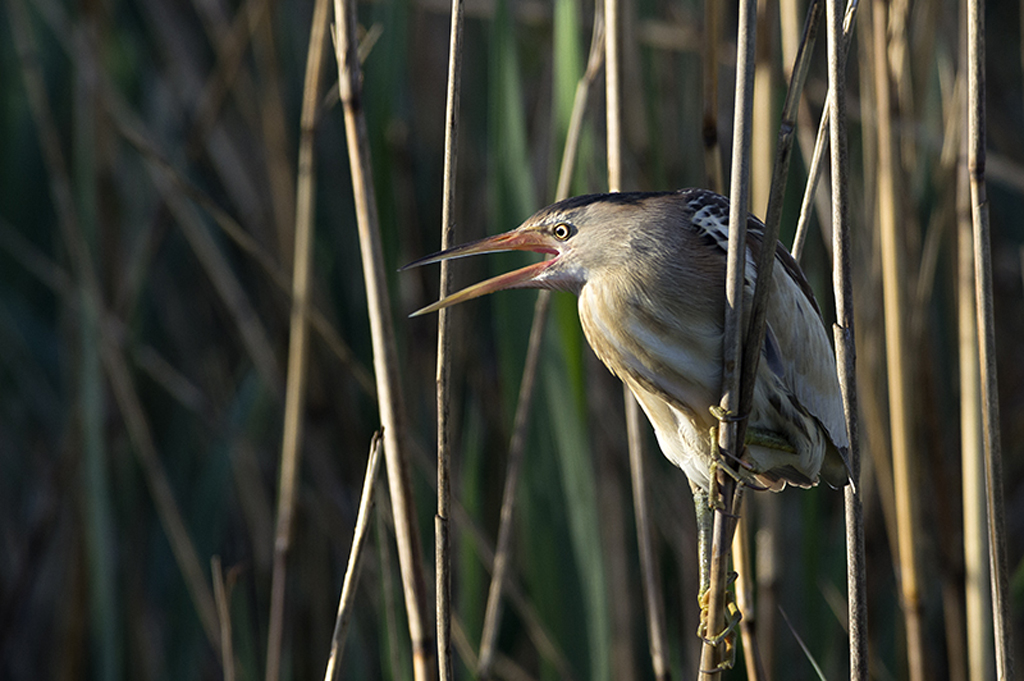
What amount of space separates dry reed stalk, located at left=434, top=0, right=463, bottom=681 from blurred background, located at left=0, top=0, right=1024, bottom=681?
209mm

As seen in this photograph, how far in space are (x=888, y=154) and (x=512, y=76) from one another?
0.42m

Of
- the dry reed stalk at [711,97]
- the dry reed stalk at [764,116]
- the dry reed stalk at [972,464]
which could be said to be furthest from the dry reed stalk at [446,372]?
the dry reed stalk at [972,464]

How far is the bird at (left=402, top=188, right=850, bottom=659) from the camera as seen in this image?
30.5 inches

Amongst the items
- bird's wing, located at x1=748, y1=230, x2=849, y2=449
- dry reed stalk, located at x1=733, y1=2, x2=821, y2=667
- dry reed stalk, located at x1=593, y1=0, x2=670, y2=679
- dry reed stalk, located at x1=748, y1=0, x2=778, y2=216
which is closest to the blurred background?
dry reed stalk, located at x1=748, y1=0, x2=778, y2=216

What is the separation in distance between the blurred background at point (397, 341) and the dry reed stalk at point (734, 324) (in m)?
0.36

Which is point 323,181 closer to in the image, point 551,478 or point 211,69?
point 211,69

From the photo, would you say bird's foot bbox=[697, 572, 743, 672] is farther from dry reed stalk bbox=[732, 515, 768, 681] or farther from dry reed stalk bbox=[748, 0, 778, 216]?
dry reed stalk bbox=[748, 0, 778, 216]

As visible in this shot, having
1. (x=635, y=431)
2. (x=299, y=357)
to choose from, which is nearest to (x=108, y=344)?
(x=299, y=357)

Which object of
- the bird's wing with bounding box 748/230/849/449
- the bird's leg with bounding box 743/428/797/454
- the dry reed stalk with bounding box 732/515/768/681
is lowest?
the dry reed stalk with bounding box 732/515/768/681

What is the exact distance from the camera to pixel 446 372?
2.54 feet

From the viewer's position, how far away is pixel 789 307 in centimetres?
83

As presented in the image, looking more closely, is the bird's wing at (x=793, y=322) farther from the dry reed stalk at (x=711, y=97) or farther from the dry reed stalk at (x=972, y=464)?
the dry reed stalk at (x=972, y=464)

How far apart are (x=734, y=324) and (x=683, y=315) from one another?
0.08m

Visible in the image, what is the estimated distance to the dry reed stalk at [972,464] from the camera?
1.07 metres
